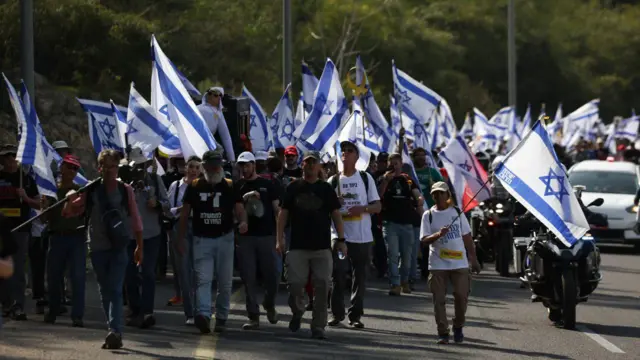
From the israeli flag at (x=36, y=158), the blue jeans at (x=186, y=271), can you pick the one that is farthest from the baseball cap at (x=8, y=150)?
the blue jeans at (x=186, y=271)

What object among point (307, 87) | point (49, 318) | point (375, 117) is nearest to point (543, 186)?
point (49, 318)

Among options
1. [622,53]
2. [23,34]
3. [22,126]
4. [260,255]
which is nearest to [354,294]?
[260,255]

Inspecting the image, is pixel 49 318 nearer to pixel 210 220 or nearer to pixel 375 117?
pixel 210 220

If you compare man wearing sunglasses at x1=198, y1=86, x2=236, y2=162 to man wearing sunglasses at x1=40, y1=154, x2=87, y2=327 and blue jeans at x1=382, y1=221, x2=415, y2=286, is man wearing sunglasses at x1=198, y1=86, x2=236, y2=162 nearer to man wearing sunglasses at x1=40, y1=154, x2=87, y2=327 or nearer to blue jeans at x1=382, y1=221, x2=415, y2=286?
blue jeans at x1=382, y1=221, x2=415, y2=286

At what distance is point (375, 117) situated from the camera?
2353 cm

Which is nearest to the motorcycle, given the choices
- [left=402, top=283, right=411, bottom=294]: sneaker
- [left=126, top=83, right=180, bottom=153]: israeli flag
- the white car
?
[left=402, top=283, right=411, bottom=294]: sneaker

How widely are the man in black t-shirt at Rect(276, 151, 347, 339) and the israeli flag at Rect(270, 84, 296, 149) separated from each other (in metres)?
10.0

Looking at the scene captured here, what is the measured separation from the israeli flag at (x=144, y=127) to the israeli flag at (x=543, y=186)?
3754 millimetres

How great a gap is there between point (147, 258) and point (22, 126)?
7.21 ft

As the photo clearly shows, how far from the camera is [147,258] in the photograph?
1496 centimetres

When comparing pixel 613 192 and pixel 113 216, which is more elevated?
pixel 613 192

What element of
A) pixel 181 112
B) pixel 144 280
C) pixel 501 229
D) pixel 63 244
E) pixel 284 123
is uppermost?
pixel 284 123

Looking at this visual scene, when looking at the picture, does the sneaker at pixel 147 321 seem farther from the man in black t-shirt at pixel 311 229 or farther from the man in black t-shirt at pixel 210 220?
the man in black t-shirt at pixel 311 229

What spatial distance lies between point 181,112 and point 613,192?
14272 mm
